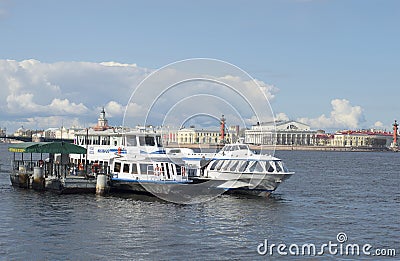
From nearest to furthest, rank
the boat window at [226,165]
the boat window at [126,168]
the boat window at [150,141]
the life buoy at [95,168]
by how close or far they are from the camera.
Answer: the boat window at [126,168]
the life buoy at [95,168]
the boat window at [226,165]
the boat window at [150,141]

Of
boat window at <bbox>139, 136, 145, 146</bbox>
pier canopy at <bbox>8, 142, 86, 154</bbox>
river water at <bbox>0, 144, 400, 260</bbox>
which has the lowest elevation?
river water at <bbox>0, 144, 400, 260</bbox>

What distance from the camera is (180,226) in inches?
1623

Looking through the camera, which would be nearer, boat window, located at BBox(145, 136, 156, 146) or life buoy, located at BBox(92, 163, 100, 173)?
life buoy, located at BBox(92, 163, 100, 173)

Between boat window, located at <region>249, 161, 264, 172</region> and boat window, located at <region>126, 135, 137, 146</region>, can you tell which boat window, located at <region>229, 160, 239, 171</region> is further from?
boat window, located at <region>126, 135, 137, 146</region>

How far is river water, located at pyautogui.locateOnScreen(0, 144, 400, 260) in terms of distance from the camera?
3370 cm

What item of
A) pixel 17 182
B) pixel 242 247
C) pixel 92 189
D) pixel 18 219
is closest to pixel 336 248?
pixel 242 247

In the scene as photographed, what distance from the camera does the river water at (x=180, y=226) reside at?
33.7m

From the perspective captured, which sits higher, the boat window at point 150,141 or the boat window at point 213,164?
the boat window at point 150,141

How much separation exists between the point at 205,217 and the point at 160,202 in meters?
8.01

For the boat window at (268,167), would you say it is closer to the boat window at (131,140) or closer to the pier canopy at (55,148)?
the boat window at (131,140)

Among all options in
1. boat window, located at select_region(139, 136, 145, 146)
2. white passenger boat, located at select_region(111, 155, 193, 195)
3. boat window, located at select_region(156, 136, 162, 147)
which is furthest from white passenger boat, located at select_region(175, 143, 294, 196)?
boat window, located at select_region(139, 136, 145, 146)

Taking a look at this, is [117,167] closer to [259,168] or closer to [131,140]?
[131,140]

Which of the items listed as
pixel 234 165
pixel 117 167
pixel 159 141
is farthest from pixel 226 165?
pixel 117 167

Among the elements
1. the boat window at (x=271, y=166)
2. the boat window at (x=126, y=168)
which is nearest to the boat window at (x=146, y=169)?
the boat window at (x=126, y=168)
